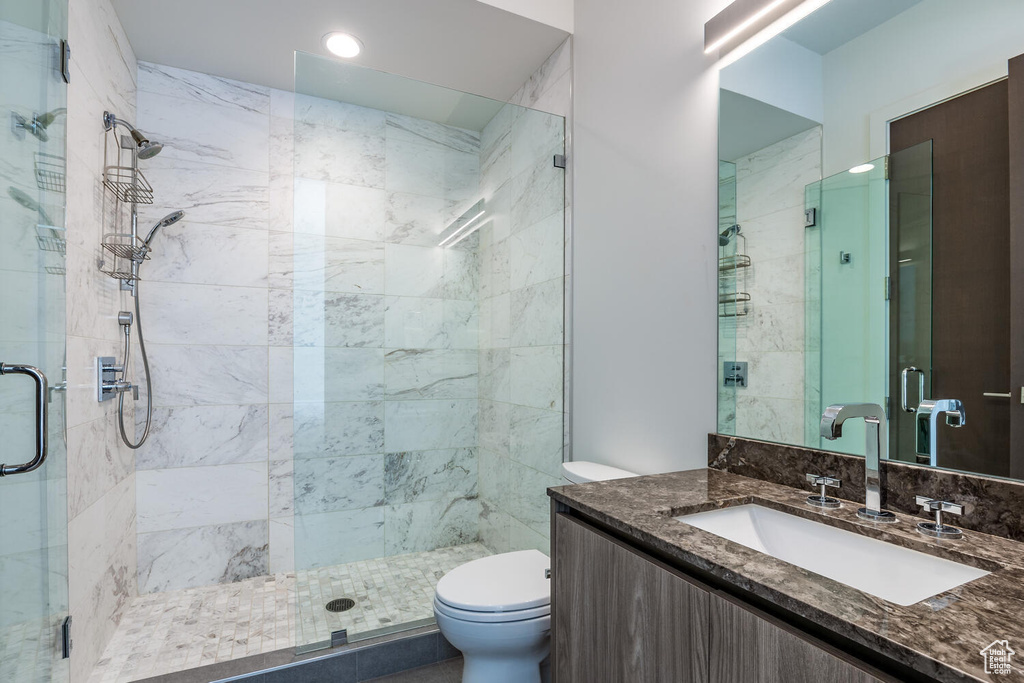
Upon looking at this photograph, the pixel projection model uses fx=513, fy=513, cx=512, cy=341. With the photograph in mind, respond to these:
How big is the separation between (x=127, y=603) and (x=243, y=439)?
2.65 feet

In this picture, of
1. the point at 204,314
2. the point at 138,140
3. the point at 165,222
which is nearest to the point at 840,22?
the point at 138,140

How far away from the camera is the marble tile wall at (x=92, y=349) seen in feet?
5.56

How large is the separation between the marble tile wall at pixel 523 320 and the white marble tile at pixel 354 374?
1.38 feet

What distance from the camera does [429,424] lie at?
1969mm

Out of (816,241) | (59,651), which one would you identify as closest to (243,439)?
(59,651)

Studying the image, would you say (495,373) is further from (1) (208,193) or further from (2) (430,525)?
(1) (208,193)

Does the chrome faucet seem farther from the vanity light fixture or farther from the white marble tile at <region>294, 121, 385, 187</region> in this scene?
the white marble tile at <region>294, 121, 385, 187</region>

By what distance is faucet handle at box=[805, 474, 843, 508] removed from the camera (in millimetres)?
1065

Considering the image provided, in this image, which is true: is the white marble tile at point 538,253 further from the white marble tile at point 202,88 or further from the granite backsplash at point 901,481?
the white marble tile at point 202,88

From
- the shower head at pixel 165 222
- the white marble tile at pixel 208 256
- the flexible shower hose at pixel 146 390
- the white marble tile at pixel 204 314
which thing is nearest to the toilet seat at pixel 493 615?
the flexible shower hose at pixel 146 390

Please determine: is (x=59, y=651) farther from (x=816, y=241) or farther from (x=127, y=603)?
(x=816, y=241)

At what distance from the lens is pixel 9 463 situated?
0.93 m

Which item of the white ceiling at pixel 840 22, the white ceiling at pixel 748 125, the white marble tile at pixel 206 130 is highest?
the white marble tile at pixel 206 130

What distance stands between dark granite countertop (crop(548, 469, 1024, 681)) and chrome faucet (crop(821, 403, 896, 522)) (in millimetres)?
34
